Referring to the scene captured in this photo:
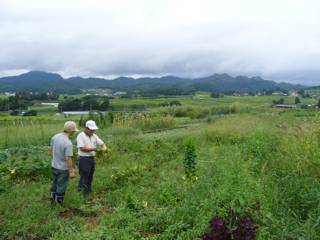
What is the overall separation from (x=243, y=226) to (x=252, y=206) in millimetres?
940

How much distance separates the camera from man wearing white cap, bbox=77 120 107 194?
843 cm

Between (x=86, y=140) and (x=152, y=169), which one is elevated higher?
A: (x=86, y=140)

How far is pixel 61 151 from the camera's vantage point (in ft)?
25.4

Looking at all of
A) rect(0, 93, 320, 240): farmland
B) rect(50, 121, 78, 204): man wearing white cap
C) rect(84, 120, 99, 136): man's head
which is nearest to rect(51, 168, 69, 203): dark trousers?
rect(50, 121, 78, 204): man wearing white cap

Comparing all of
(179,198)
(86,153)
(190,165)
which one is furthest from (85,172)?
(179,198)

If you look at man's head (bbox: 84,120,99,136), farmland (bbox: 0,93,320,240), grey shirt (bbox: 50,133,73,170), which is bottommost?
farmland (bbox: 0,93,320,240)

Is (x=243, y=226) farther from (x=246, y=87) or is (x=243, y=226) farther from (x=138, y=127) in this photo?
(x=246, y=87)

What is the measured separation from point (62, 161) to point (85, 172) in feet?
2.79

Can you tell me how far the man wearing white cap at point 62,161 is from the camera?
7703 mm

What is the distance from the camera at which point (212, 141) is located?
1678 cm

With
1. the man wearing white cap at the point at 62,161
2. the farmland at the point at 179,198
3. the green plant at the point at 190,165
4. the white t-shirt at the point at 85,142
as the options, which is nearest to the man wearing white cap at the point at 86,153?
the white t-shirt at the point at 85,142

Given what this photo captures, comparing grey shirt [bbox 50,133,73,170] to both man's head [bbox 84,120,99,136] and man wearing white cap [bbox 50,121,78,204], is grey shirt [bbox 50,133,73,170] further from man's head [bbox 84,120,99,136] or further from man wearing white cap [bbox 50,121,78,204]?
man's head [bbox 84,120,99,136]

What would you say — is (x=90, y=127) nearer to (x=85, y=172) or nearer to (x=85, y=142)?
(x=85, y=142)

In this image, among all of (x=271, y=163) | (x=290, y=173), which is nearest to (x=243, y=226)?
(x=290, y=173)
